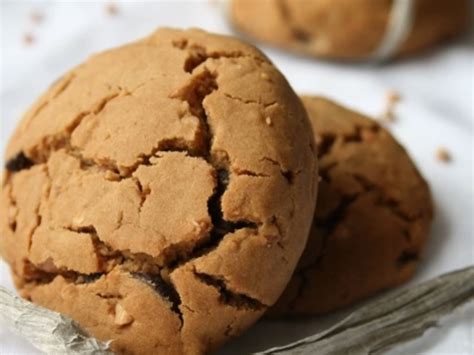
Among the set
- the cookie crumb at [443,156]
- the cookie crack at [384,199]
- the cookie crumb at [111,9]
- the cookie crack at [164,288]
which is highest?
the cookie crumb at [111,9]

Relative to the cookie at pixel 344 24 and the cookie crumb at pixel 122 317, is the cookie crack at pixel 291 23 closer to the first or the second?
the cookie at pixel 344 24

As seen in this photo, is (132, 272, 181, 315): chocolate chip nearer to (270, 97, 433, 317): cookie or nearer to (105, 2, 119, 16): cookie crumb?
(270, 97, 433, 317): cookie

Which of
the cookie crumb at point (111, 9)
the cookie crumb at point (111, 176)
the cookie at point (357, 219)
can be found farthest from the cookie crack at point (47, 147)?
the cookie crumb at point (111, 9)

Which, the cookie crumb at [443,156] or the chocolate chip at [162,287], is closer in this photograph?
the chocolate chip at [162,287]

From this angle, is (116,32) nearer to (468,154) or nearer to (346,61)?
(346,61)

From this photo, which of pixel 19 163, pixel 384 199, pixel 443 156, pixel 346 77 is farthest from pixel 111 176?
pixel 346 77

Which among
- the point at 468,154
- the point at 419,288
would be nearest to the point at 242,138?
the point at 419,288

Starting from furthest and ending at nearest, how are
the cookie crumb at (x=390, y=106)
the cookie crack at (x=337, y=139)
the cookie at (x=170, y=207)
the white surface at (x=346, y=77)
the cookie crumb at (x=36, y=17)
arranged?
the cookie crumb at (x=36, y=17)
the cookie crumb at (x=390, y=106)
the white surface at (x=346, y=77)
the cookie crack at (x=337, y=139)
the cookie at (x=170, y=207)

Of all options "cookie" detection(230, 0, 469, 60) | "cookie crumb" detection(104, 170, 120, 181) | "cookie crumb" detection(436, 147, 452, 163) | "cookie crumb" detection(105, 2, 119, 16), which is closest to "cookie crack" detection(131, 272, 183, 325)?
"cookie crumb" detection(104, 170, 120, 181)
